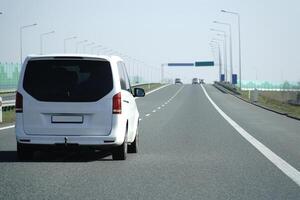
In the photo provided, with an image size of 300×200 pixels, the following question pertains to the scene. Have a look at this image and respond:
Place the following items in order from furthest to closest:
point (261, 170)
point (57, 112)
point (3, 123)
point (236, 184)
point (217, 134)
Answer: point (3, 123) → point (217, 134) → point (57, 112) → point (261, 170) → point (236, 184)

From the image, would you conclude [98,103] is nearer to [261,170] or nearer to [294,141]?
[261,170]

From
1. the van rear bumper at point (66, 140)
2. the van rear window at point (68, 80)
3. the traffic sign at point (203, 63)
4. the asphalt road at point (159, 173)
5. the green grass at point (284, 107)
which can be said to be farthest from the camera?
the traffic sign at point (203, 63)

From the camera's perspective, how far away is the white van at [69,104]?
11875 mm

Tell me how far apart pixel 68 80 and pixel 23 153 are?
150 cm

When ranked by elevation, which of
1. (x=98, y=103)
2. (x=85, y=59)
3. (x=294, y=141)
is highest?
(x=85, y=59)

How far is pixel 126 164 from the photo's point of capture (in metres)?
11.9

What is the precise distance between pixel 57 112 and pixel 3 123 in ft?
42.0

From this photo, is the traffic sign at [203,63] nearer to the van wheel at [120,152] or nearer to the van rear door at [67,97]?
the van wheel at [120,152]

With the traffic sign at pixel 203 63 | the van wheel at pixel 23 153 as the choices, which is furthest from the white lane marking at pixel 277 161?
the traffic sign at pixel 203 63

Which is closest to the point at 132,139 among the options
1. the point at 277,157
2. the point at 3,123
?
the point at 277,157

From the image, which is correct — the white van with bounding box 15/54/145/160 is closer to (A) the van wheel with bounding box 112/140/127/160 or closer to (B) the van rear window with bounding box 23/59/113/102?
(B) the van rear window with bounding box 23/59/113/102

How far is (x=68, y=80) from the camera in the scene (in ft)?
39.4

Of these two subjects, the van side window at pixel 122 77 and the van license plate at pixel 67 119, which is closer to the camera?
the van license plate at pixel 67 119

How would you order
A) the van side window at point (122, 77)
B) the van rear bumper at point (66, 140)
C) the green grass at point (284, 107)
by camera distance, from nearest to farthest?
the van rear bumper at point (66, 140)
the van side window at point (122, 77)
the green grass at point (284, 107)
